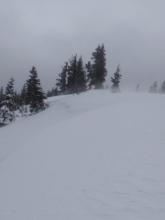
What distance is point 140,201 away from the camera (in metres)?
8.80

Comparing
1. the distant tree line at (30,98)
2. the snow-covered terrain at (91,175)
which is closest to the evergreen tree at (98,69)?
the distant tree line at (30,98)

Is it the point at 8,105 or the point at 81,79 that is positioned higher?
the point at 81,79

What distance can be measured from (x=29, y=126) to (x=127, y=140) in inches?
985

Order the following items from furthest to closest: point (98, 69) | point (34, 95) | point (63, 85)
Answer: point (63, 85), point (98, 69), point (34, 95)

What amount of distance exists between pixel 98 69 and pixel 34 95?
1792cm

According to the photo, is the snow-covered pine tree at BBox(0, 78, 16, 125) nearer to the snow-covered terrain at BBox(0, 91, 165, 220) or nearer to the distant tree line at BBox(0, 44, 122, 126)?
the distant tree line at BBox(0, 44, 122, 126)

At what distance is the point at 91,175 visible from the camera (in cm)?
1143

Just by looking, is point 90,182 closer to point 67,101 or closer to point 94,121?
point 94,121

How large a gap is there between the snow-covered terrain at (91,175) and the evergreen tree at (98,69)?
139ft

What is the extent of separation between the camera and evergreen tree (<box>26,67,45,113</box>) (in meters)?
51.8

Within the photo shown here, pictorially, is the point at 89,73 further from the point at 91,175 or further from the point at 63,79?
the point at 91,175

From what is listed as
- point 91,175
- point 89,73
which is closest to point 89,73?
point 89,73

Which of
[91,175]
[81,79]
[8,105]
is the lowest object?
[91,175]

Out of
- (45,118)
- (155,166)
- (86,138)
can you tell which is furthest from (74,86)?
(155,166)
